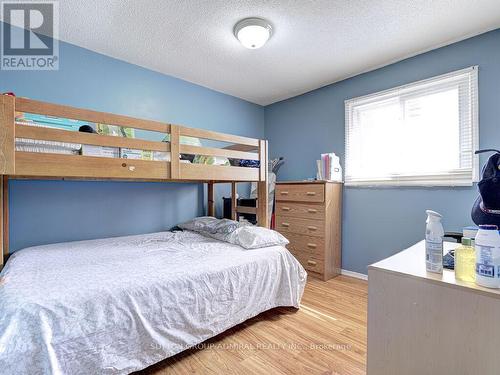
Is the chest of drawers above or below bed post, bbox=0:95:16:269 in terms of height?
below

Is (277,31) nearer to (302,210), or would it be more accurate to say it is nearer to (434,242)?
(302,210)

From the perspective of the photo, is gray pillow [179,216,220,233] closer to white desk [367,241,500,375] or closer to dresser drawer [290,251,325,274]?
dresser drawer [290,251,325,274]

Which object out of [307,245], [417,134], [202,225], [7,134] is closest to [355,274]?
[307,245]

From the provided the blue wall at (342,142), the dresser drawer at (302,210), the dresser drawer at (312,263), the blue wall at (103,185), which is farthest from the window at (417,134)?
the blue wall at (103,185)

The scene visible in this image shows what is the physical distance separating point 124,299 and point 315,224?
79.9 inches

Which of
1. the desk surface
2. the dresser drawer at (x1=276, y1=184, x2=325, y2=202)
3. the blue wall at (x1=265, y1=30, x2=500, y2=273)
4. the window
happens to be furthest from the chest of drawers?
the desk surface

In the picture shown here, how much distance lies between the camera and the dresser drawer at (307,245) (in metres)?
2.66

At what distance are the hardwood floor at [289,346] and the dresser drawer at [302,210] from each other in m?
0.92

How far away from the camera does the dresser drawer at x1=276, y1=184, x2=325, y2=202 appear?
2.66 metres

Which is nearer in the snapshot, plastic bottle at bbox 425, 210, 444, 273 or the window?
plastic bottle at bbox 425, 210, 444, 273

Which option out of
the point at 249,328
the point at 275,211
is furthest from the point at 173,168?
the point at 275,211

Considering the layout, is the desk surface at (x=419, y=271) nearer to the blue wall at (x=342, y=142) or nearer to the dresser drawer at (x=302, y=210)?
the blue wall at (x=342, y=142)

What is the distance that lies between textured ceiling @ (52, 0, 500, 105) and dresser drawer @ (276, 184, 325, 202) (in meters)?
1.29

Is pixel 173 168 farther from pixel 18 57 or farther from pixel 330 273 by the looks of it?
pixel 330 273
